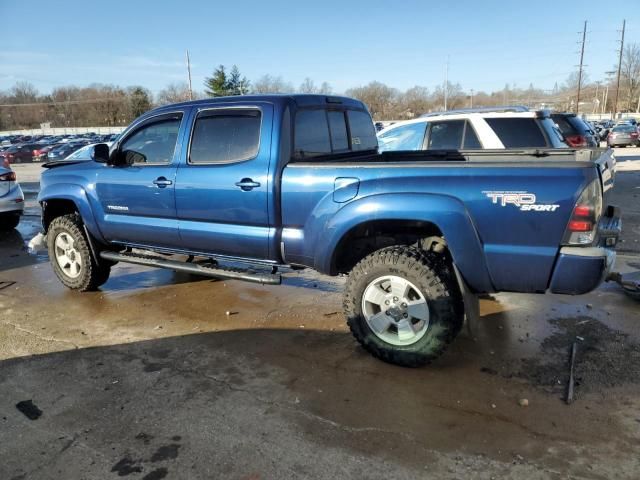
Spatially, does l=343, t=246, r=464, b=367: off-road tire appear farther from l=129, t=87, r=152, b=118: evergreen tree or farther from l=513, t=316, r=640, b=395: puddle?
l=129, t=87, r=152, b=118: evergreen tree

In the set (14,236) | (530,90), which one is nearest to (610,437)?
(14,236)

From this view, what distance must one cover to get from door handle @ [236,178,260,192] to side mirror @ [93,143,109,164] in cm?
183

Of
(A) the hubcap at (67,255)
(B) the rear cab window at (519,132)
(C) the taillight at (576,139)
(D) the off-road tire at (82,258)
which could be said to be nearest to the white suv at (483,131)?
(B) the rear cab window at (519,132)

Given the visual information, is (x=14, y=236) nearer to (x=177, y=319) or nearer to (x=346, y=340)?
(x=177, y=319)

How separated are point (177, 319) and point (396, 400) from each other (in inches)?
98.7

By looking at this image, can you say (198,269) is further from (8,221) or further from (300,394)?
(8,221)

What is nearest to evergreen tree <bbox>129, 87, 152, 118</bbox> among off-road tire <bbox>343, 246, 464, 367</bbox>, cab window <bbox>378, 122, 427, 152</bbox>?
cab window <bbox>378, 122, 427, 152</bbox>

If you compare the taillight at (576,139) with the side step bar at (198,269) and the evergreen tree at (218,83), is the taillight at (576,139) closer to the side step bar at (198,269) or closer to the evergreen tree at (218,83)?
the side step bar at (198,269)

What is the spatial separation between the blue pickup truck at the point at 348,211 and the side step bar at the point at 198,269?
0.06 feet

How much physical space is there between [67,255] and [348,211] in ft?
12.5

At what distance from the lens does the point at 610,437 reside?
2871 mm

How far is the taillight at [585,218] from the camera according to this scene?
3.09 meters

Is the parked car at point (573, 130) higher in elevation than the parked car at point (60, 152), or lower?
higher

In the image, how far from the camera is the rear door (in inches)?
165
